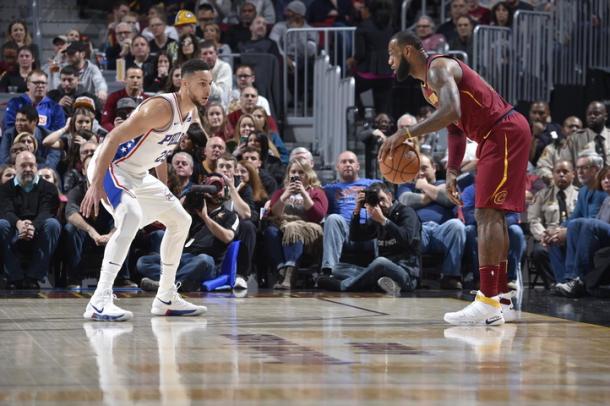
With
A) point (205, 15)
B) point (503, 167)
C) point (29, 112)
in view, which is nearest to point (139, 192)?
point (503, 167)

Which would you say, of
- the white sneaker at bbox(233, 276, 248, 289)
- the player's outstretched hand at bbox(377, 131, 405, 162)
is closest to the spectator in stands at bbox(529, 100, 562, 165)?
the white sneaker at bbox(233, 276, 248, 289)

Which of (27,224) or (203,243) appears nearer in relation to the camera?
(27,224)

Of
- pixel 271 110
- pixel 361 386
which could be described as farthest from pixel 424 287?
pixel 361 386

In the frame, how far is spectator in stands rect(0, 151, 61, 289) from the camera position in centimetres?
1060

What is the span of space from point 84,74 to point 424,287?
465 centimetres

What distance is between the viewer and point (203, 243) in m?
10.8

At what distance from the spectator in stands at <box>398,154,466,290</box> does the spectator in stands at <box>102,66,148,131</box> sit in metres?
2.84

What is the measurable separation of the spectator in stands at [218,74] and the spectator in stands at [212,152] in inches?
65.8

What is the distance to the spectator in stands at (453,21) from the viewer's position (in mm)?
15106

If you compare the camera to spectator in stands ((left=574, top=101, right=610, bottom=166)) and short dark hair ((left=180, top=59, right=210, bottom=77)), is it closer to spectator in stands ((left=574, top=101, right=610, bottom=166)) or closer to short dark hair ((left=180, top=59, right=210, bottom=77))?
spectator in stands ((left=574, top=101, right=610, bottom=166))

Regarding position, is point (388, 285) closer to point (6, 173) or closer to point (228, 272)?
point (228, 272)

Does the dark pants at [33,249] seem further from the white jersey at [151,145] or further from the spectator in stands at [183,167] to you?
the white jersey at [151,145]

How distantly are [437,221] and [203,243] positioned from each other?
226 cm

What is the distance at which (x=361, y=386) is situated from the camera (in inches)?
196
